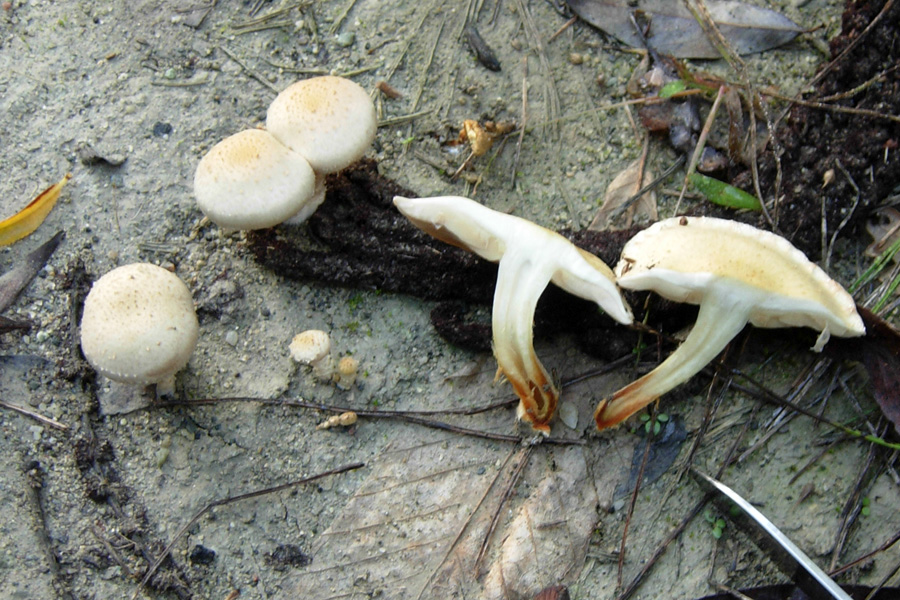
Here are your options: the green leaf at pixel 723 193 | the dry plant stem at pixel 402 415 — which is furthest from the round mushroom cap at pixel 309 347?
the green leaf at pixel 723 193

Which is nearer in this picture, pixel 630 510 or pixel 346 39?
pixel 630 510

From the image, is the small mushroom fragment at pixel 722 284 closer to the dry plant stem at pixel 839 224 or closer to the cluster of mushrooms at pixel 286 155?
the dry plant stem at pixel 839 224

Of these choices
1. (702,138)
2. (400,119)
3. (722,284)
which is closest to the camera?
(722,284)

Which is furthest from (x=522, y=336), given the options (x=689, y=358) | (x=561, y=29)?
(x=561, y=29)

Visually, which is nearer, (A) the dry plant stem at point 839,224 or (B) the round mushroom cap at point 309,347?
(B) the round mushroom cap at point 309,347

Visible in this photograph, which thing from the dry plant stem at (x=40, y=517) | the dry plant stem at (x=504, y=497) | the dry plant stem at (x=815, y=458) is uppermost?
the dry plant stem at (x=815, y=458)

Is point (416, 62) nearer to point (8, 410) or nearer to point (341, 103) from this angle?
point (341, 103)

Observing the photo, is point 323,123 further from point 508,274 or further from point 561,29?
point 561,29
